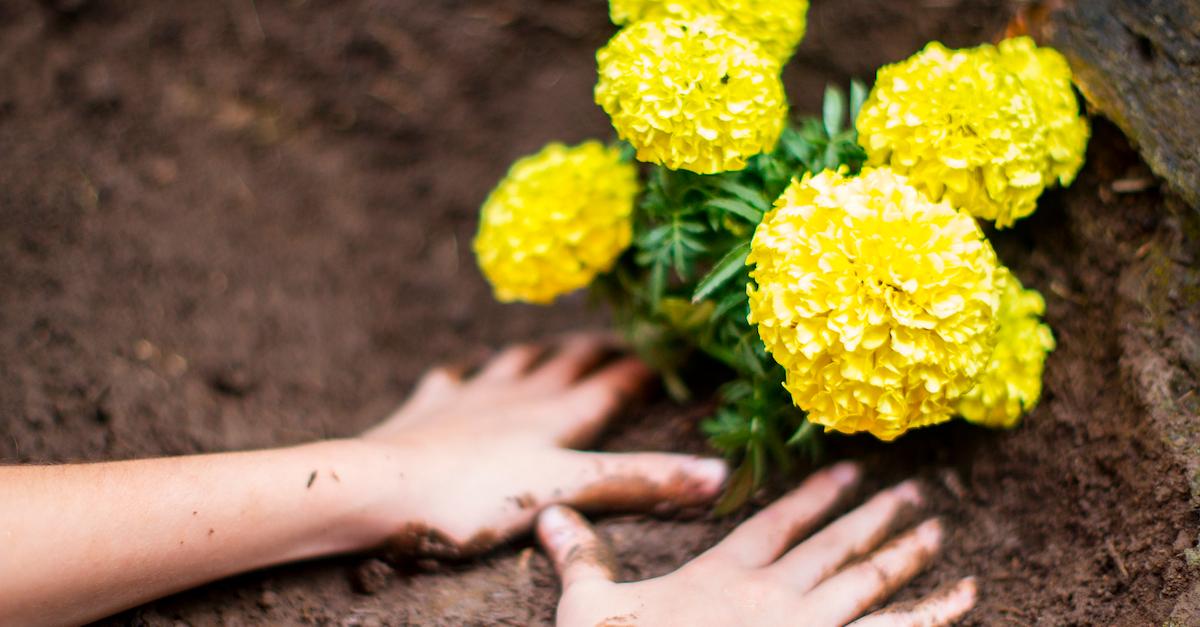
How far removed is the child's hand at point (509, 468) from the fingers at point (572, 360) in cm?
4

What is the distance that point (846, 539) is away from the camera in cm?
168

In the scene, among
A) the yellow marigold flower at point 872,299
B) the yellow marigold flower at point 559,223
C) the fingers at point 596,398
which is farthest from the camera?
the fingers at point 596,398

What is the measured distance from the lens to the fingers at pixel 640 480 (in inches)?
71.6

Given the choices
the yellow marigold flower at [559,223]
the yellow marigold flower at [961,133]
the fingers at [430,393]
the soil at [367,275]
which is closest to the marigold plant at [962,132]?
the yellow marigold flower at [961,133]

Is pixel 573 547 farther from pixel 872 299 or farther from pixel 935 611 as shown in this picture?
pixel 872 299

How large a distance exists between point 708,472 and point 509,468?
0.41 metres

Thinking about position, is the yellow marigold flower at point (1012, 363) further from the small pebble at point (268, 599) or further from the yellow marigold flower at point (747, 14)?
the small pebble at point (268, 599)

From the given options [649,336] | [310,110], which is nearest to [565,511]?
[649,336]

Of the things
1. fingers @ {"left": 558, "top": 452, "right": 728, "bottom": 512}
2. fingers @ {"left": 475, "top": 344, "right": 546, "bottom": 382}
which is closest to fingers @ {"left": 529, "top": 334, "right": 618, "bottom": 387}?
fingers @ {"left": 475, "top": 344, "right": 546, "bottom": 382}

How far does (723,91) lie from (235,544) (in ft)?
3.63

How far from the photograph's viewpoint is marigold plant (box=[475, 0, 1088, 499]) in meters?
1.26

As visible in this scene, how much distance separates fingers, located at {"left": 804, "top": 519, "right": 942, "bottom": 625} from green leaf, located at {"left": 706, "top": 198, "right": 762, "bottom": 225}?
657 millimetres

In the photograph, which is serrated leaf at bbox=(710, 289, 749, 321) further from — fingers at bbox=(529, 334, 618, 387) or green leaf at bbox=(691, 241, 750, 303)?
fingers at bbox=(529, 334, 618, 387)

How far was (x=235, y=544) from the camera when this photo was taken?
1.52 m
